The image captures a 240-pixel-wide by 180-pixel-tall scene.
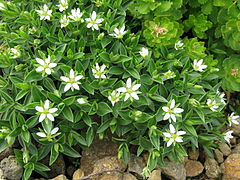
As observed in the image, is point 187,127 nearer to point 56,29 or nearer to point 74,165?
point 74,165

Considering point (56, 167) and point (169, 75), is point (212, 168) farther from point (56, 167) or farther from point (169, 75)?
point (56, 167)

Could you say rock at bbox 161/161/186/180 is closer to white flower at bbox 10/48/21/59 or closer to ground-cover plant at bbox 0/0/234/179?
ground-cover plant at bbox 0/0/234/179

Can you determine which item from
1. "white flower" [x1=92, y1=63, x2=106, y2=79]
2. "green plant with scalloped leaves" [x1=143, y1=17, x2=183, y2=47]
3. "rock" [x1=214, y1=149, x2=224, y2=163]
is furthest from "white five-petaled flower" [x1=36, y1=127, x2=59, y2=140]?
"rock" [x1=214, y1=149, x2=224, y2=163]

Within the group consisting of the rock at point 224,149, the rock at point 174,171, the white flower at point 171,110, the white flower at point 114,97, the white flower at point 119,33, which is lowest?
the rock at point 224,149

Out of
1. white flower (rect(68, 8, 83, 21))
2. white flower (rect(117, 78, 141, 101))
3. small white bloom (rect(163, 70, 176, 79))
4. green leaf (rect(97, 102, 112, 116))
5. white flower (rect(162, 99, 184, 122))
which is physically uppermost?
white flower (rect(68, 8, 83, 21))

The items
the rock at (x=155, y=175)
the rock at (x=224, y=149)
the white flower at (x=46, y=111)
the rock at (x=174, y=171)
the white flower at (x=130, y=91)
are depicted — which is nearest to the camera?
the white flower at (x=46, y=111)

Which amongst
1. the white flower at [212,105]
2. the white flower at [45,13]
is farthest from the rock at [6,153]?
the white flower at [212,105]

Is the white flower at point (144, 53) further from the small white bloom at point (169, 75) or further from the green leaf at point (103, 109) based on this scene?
the green leaf at point (103, 109)
